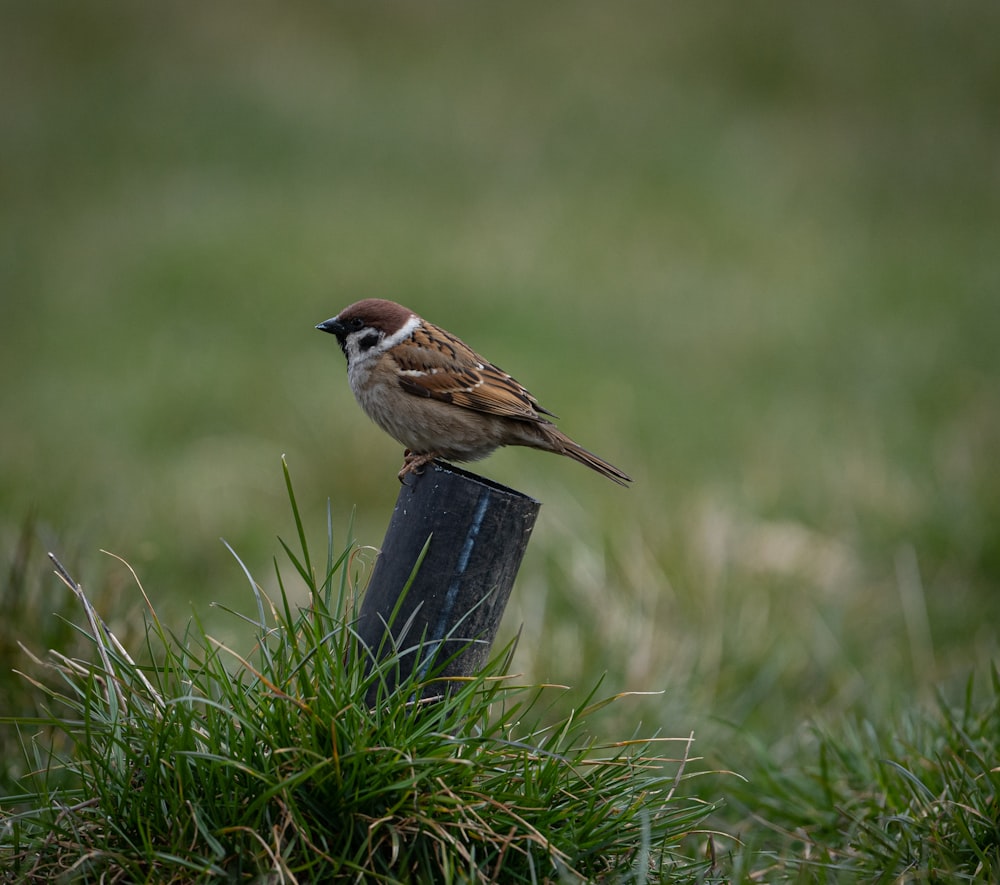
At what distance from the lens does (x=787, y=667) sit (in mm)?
4836

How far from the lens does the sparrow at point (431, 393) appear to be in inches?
138

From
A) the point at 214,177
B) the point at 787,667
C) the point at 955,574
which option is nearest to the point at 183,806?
the point at 787,667

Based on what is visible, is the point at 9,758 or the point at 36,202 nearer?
the point at 9,758

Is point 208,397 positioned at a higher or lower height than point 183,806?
lower

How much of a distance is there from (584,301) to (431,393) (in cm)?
844

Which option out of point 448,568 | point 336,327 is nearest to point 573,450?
point 336,327

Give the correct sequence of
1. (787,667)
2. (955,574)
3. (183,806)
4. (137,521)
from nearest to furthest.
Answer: (183,806)
(787,667)
(955,574)
(137,521)

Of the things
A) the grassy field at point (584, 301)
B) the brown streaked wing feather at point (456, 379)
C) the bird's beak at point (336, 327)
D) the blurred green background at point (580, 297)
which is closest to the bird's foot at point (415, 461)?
the brown streaked wing feather at point (456, 379)

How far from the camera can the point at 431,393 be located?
11.6ft

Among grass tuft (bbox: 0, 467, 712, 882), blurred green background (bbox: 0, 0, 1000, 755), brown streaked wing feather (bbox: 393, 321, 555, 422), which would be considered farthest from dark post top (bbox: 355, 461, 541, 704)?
blurred green background (bbox: 0, 0, 1000, 755)

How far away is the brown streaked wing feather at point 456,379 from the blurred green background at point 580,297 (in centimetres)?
120

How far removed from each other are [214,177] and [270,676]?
12.2m

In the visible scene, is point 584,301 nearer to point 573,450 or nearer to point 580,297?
point 580,297

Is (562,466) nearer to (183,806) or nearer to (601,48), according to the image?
(183,806)
